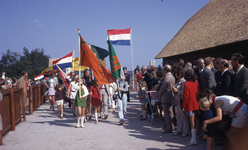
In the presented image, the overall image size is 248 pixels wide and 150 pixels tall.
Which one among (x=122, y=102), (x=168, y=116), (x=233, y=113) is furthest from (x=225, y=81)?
(x=122, y=102)

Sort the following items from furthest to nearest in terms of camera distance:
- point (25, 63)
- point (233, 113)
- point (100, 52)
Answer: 1. point (25, 63)
2. point (100, 52)
3. point (233, 113)

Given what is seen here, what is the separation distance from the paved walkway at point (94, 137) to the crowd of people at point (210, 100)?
0.62 metres

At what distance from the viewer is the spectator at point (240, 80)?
5.29 m

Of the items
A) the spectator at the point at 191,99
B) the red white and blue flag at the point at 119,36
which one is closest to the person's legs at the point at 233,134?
the spectator at the point at 191,99

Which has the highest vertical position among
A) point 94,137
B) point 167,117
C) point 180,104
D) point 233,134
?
point 180,104

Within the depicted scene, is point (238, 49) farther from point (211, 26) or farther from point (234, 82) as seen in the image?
point (234, 82)

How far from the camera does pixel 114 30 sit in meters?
13.1

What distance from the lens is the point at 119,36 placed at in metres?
13.2

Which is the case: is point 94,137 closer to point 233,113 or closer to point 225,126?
point 225,126

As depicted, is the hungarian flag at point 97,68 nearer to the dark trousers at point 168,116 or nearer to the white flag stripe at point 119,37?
Answer: the dark trousers at point 168,116

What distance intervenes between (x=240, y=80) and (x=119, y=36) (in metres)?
8.76

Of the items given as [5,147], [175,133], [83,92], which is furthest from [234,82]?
[5,147]

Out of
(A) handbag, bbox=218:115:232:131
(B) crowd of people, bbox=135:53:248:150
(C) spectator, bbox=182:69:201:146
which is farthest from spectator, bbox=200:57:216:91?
(A) handbag, bbox=218:115:232:131

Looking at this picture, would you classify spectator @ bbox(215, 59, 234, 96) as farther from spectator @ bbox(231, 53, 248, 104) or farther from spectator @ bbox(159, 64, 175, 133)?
spectator @ bbox(159, 64, 175, 133)
